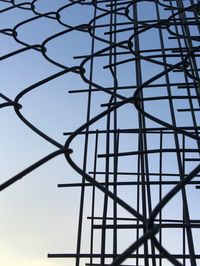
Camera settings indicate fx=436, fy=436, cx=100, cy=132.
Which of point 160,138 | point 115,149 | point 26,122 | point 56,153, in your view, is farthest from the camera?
point 160,138

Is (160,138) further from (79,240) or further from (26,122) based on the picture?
(26,122)

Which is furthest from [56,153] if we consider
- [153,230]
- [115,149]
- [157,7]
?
[157,7]

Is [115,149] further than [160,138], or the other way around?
[160,138]

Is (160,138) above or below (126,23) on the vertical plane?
below

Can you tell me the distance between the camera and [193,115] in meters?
1.88

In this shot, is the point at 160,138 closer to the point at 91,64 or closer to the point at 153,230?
the point at 91,64

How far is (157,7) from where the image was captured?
7.20 ft

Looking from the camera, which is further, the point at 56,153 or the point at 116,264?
the point at 56,153

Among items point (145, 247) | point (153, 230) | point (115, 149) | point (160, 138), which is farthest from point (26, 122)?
point (160, 138)

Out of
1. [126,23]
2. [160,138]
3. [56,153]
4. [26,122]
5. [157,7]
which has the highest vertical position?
[157,7]

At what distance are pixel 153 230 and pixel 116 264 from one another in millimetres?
76

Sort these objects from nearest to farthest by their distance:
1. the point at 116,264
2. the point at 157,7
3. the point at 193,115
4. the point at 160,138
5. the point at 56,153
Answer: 1. the point at 116,264
2. the point at 56,153
3. the point at 193,115
4. the point at 160,138
5. the point at 157,7

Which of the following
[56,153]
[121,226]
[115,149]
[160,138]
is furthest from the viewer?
[160,138]

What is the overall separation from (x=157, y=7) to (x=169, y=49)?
37cm
